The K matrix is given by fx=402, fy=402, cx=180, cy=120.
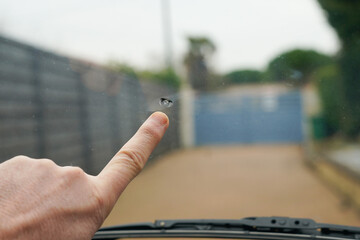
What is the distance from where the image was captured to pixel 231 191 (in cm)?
606

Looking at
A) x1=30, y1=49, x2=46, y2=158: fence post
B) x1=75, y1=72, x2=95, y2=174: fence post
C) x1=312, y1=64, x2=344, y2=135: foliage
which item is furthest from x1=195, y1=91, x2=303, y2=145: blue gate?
x1=30, y1=49, x2=46, y2=158: fence post

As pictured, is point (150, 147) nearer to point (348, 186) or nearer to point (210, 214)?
point (210, 214)

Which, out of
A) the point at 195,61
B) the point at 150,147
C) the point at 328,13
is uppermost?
the point at 328,13

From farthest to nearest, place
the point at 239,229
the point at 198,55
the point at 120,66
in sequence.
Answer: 1. the point at 120,66
2. the point at 198,55
3. the point at 239,229

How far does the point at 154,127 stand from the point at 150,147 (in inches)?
1.8

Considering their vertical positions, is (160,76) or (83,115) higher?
(160,76)

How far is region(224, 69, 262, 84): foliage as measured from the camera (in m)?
2.34

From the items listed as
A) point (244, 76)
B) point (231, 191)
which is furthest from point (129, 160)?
point (231, 191)

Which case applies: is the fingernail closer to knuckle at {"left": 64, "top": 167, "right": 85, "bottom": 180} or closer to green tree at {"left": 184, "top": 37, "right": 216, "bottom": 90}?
knuckle at {"left": 64, "top": 167, "right": 85, "bottom": 180}

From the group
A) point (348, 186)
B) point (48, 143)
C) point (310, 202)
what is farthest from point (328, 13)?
point (48, 143)

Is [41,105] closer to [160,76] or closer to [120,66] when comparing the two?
[120,66]

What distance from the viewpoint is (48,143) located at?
449 cm

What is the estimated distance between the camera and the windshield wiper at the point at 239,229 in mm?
1416

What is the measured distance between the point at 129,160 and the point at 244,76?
183cm
